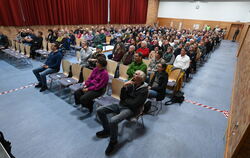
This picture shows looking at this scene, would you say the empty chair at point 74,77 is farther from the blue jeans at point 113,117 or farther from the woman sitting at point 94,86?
the blue jeans at point 113,117

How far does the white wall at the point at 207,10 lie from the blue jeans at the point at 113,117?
20.1 m

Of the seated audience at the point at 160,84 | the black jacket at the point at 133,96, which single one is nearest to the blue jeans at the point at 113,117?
the black jacket at the point at 133,96

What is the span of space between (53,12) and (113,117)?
10405 millimetres

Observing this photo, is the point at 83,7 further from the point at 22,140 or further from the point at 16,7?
the point at 22,140

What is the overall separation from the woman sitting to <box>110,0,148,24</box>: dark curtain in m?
12.7

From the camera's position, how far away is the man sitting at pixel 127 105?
7.94 feet

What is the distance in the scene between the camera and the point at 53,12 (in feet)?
33.0

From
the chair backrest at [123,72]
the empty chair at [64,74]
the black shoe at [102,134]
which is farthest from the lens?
the chair backrest at [123,72]

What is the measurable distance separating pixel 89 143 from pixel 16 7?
31.5ft

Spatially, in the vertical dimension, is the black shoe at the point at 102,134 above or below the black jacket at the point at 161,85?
below

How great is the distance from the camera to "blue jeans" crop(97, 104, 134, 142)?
7.82ft

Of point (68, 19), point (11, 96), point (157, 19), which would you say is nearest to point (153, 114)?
point (11, 96)

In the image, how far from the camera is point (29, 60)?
21.8 ft

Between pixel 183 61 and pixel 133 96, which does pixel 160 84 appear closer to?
pixel 133 96
